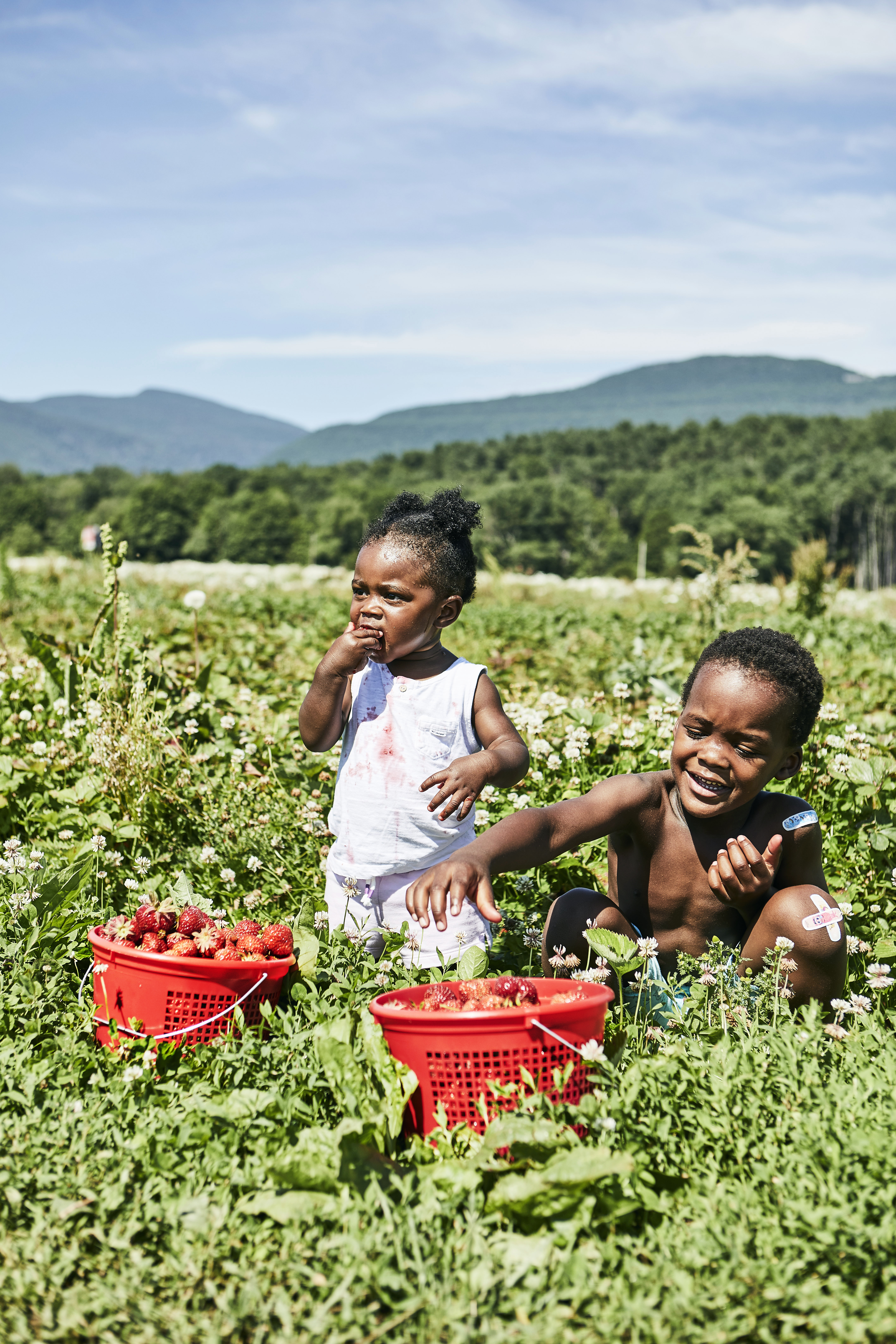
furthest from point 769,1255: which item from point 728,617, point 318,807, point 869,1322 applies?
point 728,617

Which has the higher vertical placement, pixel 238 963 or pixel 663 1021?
pixel 238 963

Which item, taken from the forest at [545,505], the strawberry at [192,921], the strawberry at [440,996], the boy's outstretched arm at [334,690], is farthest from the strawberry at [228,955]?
the forest at [545,505]

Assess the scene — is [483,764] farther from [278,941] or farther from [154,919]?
[154,919]

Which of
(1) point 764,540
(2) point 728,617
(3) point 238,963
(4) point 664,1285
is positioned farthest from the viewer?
(1) point 764,540

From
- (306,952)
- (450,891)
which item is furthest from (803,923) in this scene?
(306,952)

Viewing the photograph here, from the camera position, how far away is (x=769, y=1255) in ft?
5.67

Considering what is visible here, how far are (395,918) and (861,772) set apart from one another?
65.2 inches

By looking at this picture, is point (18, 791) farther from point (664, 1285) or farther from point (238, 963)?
point (664, 1285)

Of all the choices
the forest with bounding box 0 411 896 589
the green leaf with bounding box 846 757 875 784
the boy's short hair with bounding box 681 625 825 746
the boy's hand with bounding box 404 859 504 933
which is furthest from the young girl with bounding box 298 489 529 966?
the forest with bounding box 0 411 896 589

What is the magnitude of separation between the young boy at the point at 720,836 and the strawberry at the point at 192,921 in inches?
27.7

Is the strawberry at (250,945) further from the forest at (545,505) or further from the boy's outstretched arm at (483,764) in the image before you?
the forest at (545,505)

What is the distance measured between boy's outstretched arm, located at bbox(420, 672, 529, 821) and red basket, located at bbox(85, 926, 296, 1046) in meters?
0.54

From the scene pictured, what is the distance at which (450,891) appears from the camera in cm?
225

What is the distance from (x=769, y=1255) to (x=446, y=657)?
1.82 metres
